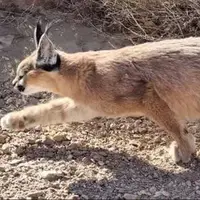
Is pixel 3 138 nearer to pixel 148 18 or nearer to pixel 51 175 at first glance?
pixel 51 175

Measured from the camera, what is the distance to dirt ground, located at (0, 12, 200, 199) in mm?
5312

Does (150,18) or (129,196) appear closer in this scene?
(129,196)

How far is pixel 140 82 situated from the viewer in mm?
5723

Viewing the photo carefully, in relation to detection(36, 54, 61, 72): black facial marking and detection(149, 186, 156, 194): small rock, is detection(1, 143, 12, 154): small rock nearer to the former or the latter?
detection(36, 54, 61, 72): black facial marking

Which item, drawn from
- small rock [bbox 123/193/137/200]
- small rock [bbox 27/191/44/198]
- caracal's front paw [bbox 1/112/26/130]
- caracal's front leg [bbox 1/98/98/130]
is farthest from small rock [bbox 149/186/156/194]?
caracal's front paw [bbox 1/112/26/130]

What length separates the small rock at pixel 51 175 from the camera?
542 centimetres

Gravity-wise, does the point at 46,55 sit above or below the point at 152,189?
above

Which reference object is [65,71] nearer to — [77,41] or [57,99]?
[57,99]

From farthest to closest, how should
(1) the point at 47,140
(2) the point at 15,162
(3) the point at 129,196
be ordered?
(1) the point at 47,140 < (2) the point at 15,162 < (3) the point at 129,196

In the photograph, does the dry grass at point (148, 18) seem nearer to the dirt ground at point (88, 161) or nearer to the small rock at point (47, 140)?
the dirt ground at point (88, 161)

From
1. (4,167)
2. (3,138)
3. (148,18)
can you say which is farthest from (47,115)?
(148,18)

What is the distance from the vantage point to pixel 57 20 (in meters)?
7.55

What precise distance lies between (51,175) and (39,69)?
938mm

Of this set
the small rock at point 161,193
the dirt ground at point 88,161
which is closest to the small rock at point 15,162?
the dirt ground at point 88,161
